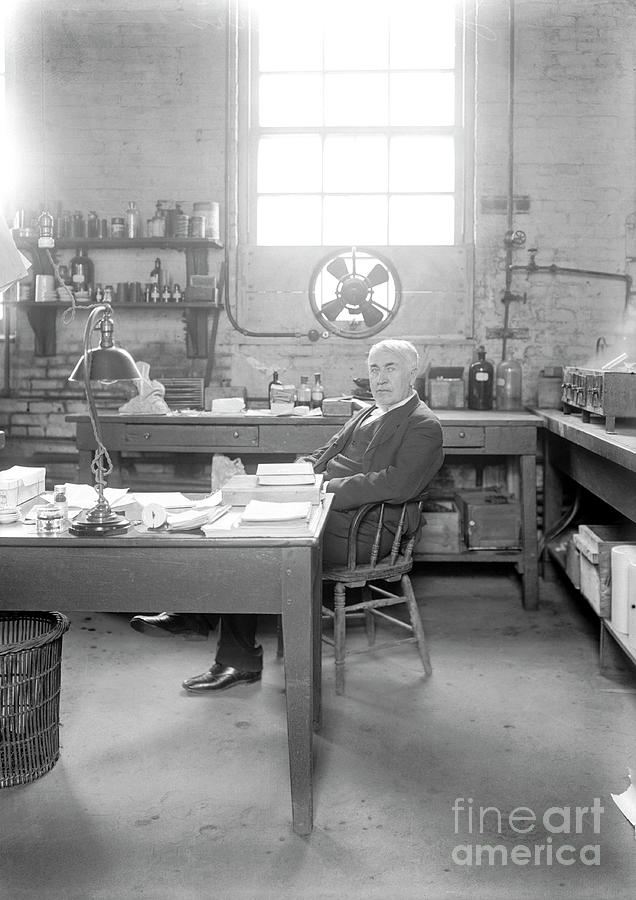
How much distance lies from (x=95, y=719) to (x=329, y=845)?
126cm

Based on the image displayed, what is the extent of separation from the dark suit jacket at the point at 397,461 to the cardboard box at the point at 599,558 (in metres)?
0.79

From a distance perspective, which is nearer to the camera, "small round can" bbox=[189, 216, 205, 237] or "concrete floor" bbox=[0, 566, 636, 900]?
"concrete floor" bbox=[0, 566, 636, 900]

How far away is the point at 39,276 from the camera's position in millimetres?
5945

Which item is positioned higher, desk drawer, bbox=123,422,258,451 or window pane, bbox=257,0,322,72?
window pane, bbox=257,0,322,72

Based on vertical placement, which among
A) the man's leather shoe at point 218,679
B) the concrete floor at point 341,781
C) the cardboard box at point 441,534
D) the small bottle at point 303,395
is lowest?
the concrete floor at point 341,781

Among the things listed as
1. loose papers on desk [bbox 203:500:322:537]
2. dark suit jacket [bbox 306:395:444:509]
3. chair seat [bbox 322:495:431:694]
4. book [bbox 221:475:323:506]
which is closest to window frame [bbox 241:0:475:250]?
dark suit jacket [bbox 306:395:444:509]

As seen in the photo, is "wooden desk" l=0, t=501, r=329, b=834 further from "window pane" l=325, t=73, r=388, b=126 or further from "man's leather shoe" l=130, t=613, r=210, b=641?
"window pane" l=325, t=73, r=388, b=126

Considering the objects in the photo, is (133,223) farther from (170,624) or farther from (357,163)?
(170,624)

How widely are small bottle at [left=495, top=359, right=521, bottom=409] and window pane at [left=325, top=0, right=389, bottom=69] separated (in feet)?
7.29

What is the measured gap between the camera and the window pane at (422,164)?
613 cm

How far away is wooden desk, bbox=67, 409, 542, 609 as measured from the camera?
501 cm

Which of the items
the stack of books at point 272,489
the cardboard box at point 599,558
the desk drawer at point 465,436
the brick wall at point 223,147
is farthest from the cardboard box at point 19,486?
the brick wall at point 223,147

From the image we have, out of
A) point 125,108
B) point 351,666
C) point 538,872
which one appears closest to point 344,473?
→ point 351,666

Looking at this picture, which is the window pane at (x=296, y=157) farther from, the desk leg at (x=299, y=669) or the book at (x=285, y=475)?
the desk leg at (x=299, y=669)
